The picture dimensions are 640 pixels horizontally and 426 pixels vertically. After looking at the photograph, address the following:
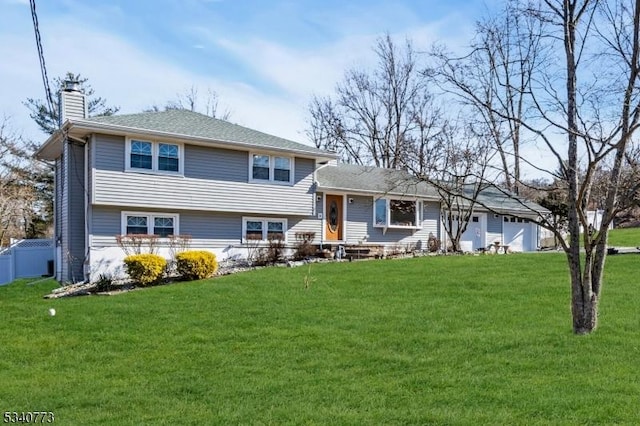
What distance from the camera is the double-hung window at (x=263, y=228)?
762 inches

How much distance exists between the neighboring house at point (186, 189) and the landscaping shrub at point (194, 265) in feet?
7.29

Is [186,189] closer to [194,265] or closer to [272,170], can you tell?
[272,170]

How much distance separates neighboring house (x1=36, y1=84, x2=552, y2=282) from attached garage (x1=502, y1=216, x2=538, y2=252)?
Result: 27.5 feet

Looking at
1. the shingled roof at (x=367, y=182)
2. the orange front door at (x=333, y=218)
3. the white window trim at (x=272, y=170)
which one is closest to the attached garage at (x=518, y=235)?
the shingled roof at (x=367, y=182)

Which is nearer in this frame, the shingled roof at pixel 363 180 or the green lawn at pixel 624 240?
the shingled roof at pixel 363 180

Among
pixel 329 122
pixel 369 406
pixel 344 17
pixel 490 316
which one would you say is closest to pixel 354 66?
pixel 329 122

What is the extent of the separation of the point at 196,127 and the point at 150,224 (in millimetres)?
3547

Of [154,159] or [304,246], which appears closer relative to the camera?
[154,159]

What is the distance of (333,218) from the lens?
2188cm

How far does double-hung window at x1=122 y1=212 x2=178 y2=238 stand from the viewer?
16.9 meters

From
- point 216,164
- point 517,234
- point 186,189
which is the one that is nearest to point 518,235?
point 517,234

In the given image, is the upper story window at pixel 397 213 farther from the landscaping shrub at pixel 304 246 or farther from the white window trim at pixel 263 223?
the white window trim at pixel 263 223

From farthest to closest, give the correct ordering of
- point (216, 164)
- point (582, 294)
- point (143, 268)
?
point (216, 164)
point (143, 268)
point (582, 294)

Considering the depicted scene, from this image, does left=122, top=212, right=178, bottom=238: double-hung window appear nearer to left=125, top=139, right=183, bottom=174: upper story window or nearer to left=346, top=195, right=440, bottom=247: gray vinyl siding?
left=125, top=139, right=183, bottom=174: upper story window
